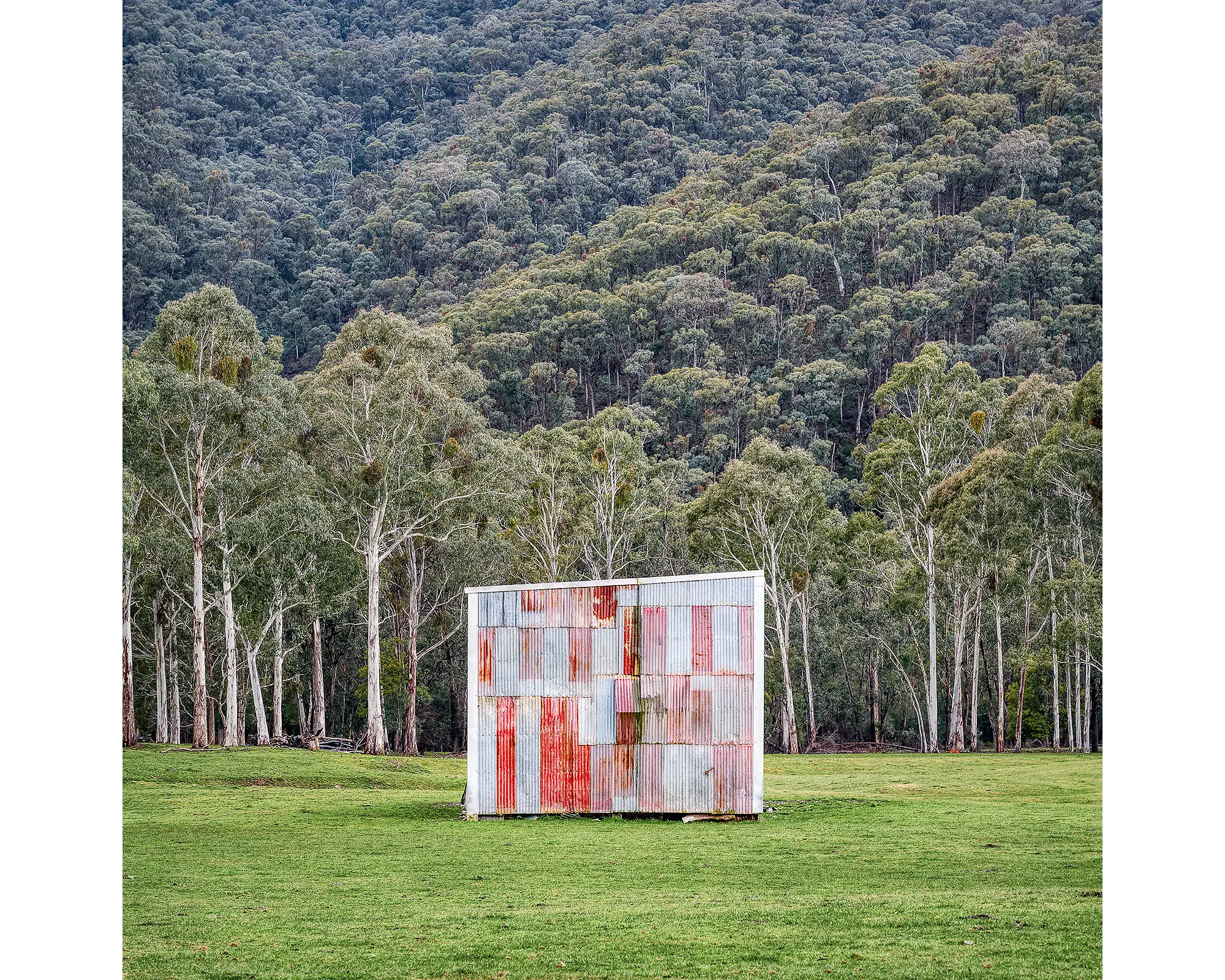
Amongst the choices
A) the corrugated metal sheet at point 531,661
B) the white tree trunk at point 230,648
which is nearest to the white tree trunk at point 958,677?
the white tree trunk at point 230,648

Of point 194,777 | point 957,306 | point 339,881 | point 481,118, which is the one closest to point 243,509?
point 194,777

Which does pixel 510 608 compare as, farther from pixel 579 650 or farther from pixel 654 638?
pixel 654 638

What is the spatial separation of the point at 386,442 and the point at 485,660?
880 inches

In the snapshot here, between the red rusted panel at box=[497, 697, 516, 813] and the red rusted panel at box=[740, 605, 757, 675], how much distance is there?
4016 mm

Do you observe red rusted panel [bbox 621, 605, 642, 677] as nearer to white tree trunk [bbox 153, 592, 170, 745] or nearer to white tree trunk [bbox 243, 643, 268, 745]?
white tree trunk [bbox 243, 643, 268, 745]

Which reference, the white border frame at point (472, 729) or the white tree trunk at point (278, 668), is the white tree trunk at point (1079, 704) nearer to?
the white border frame at point (472, 729)

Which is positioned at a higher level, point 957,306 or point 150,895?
point 957,306

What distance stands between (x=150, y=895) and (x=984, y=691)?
46.3m

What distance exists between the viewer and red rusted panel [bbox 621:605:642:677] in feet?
73.0

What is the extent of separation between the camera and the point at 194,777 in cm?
3080

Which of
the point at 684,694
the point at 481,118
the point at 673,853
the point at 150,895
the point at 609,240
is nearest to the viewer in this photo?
the point at 150,895

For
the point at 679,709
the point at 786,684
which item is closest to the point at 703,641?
the point at 679,709

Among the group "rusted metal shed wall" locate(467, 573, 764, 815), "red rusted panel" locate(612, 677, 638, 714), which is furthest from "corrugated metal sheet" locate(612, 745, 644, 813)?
"red rusted panel" locate(612, 677, 638, 714)
